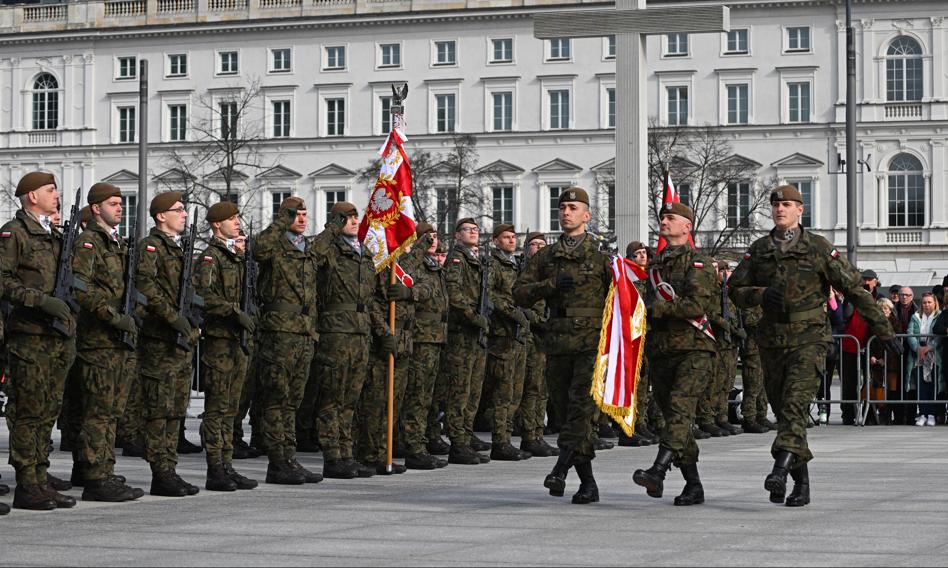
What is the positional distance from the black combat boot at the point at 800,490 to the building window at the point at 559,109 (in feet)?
226

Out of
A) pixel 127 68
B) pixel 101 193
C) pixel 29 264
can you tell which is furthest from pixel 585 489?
pixel 127 68

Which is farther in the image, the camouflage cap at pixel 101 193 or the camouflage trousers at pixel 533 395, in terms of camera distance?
the camouflage trousers at pixel 533 395

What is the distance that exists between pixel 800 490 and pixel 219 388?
430cm

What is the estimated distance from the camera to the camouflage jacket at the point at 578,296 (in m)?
12.2

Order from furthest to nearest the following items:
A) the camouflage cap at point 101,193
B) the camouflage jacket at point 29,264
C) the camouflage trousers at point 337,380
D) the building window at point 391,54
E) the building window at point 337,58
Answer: the building window at point 337,58 → the building window at point 391,54 → the camouflage trousers at point 337,380 → the camouflage cap at point 101,193 → the camouflage jacket at point 29,264

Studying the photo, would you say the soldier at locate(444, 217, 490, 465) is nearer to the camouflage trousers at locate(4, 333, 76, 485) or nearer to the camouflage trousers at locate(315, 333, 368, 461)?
the camouflage trousers at locate(315, 333, 368, 461)

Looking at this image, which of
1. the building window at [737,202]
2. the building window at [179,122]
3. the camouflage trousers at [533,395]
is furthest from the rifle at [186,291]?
the building window at [179,122]

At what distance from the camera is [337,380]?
14148 mm

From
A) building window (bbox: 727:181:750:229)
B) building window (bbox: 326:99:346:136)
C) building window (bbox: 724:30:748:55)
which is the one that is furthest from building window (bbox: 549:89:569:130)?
building window (bbox: 326:99:346:136)

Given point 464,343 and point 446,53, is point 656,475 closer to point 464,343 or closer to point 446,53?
point 464,343

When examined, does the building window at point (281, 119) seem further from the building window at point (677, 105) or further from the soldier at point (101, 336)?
the soldier at point (101, 336)

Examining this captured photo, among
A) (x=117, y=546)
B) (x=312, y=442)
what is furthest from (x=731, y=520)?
(x=312, y=442)

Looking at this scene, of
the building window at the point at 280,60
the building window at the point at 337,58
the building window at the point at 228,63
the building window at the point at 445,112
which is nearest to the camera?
the building window at the point at 445,112

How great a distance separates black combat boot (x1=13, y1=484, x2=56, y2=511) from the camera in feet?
38.1
